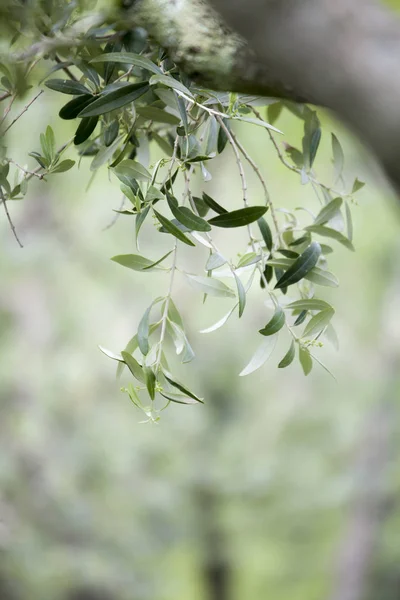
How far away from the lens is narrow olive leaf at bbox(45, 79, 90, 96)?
69 cm

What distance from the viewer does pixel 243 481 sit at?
3.49 meters

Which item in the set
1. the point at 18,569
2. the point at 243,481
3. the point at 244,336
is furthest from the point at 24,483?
the point at 244,336

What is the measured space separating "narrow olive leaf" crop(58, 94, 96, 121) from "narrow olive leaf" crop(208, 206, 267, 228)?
17cm

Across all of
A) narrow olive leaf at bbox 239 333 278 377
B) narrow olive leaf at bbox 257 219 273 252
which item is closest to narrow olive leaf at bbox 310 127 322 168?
narrow olive leaf at bbox 257 219 273 252

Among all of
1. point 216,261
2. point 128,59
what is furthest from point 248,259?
point 128,59

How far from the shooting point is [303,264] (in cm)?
71

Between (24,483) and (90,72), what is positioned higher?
(90,72)

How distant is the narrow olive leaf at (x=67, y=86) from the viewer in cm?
69

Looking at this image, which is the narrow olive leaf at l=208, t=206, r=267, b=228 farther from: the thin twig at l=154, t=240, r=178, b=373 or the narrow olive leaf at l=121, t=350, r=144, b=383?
the narrow olive leaf at l=121, t=350, r=144, b=383

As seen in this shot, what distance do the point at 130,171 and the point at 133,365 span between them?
0.20 meters

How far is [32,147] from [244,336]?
1.54 metres

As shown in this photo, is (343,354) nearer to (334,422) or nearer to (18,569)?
(334,422)

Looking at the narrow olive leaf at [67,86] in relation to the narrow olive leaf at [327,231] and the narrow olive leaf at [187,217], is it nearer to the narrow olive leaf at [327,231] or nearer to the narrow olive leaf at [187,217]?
the narrow olive leaf at [187,217]

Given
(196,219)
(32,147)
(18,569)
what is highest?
(196,219)
